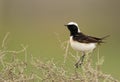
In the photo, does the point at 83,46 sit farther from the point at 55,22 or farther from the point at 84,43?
the point at 55,22

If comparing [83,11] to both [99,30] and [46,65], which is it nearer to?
[99,30]

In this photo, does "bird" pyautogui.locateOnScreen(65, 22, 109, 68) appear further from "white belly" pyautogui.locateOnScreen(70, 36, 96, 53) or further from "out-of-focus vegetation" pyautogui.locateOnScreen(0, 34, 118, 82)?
"out-of-focus vegetation" pyautogui.locateOnScreen(0, 34, 118, 82)

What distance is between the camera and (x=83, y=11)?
23953 millimetres

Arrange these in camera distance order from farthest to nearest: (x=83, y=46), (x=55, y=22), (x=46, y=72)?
(x=55, y=22), (x=83, y=46), (x=46, y=72)

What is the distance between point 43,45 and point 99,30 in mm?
3829

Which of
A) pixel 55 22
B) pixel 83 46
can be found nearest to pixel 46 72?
pixel 83 46

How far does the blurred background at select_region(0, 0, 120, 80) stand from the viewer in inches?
605

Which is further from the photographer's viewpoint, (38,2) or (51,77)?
(38,2)

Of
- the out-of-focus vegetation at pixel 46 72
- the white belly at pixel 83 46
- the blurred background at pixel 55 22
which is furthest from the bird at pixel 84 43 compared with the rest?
the blurred background at pixel 55 22

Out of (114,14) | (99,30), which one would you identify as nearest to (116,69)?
(99,30)

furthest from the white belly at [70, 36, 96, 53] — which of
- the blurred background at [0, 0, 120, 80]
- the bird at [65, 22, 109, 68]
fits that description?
the blurred background at [0, 0, 120, 80]

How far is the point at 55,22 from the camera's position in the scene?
19.5m

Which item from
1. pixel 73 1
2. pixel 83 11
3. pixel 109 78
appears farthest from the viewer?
pixel 73 1

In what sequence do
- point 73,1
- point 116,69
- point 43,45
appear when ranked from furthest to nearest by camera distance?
1. point 73,1
2. point 43,45
3. point 116,69
